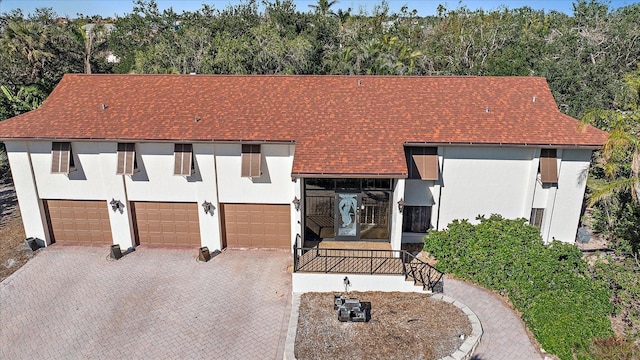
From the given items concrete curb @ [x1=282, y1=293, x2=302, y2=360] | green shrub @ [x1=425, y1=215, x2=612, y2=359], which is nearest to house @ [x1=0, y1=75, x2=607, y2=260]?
green shrub @ [x1=425, y1=215, x2=612, y2=359]

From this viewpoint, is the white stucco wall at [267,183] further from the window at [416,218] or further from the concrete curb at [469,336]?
the concrete curb at [469,336]

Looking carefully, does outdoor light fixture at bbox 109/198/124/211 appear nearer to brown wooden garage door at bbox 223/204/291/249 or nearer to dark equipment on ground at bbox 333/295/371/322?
brown wooden garage door at bbox 223/204/291/249

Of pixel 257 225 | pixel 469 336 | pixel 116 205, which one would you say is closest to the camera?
pixel 469 336

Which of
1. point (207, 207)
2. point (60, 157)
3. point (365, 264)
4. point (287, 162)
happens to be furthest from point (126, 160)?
point (365, 264)

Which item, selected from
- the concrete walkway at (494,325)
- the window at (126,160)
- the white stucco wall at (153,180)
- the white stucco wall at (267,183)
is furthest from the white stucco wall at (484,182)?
the window at (126,160)

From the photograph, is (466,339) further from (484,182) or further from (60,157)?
(60,157)

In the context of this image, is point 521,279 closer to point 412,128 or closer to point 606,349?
point 606,349
